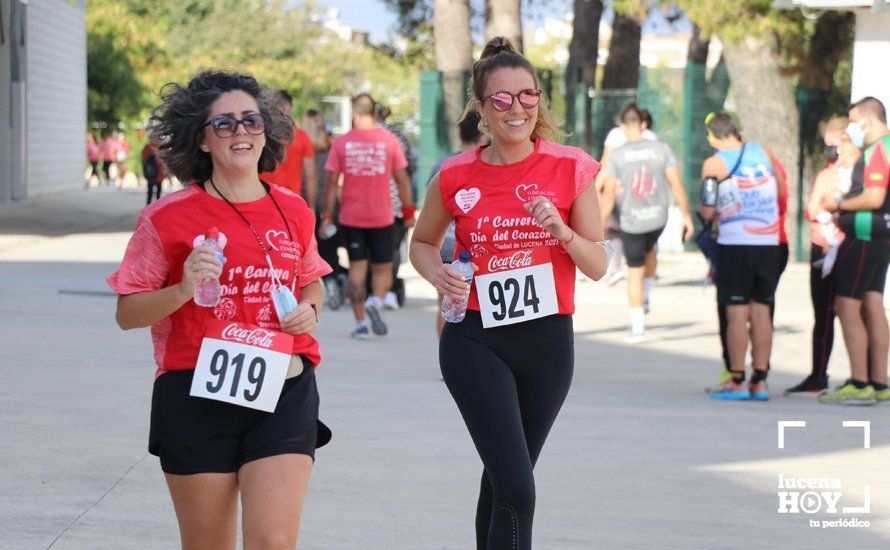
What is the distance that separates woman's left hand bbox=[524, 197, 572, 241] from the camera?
182 inches

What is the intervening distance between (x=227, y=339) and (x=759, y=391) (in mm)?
6209

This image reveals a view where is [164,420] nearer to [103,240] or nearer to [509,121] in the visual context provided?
[509,121]

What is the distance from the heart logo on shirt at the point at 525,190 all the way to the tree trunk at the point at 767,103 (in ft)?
51.5

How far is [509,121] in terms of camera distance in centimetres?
489

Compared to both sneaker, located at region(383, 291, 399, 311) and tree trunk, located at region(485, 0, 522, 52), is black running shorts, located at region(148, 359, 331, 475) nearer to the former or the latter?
sneaker, located at region(383, 291, 399, 311)

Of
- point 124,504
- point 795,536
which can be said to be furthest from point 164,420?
point 795,536

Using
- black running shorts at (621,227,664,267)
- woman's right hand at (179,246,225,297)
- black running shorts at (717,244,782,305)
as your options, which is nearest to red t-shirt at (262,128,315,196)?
black running shorts at (621,227,664,267)

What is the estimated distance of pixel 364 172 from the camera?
1205cm

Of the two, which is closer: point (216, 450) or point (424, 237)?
point (216, 450)

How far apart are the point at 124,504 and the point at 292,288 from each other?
257cm

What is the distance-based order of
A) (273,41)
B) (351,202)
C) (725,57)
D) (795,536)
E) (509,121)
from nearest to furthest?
(509,121) → (795,536) → (351,202) → (725,57) → (273,41)

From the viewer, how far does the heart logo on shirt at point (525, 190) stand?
4.81m

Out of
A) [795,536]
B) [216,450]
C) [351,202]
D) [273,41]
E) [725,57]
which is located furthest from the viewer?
[273,41]

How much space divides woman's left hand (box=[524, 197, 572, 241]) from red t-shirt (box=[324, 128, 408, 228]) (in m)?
7.47
